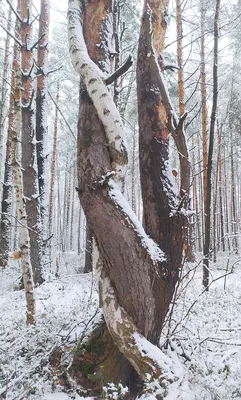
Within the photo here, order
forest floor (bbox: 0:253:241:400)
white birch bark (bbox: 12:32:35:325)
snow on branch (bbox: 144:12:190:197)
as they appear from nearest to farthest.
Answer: snow on branch (bbox: 144:12:190:197)
forest floor (bbox: 0:253:241:400)
white birch bark (bbox: 12:32:35:325)

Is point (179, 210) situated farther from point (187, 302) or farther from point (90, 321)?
point (187, 302)

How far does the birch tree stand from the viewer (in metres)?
2.91

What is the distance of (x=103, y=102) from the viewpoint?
10.4 feet

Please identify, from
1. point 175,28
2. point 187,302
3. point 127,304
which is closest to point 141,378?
point 127,304

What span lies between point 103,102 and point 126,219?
1198 mm

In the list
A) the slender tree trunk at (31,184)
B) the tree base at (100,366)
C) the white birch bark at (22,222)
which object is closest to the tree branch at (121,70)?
the white birch bark at (22,222)

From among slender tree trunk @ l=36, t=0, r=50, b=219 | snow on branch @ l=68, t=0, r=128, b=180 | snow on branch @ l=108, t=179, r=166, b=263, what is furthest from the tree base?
slender tree trunk @ l=36, t=0, r=50, b=219

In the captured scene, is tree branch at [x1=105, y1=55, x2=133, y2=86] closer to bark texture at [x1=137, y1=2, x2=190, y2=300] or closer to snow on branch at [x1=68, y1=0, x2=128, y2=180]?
snow on branch at [x1=68, y1=0, x2=128, y2=180]

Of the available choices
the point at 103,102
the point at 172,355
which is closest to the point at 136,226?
the point at 103,102

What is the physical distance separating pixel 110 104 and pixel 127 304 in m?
1.96

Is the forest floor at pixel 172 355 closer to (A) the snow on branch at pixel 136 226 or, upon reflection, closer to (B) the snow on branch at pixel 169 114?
(A) the snow on branch at pixel 136 226

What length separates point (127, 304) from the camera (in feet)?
9.68

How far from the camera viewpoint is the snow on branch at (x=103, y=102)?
124 inches

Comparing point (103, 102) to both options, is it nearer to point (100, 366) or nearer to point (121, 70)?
point (121, 70)
